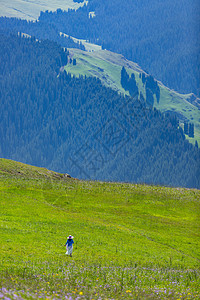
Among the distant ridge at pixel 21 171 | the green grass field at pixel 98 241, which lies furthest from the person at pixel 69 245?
the distant ridge at pixel 21 171

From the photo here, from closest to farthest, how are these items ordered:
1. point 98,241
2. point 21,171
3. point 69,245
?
point 69,245
point 98,241
point 21,171

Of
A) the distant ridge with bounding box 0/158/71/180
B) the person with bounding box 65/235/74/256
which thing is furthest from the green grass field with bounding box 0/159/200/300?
the distant ridge with bounding box 0/158/71/180

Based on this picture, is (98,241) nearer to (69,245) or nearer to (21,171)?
(69,245)

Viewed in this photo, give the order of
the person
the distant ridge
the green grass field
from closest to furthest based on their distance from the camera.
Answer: the green grass field, the person, the distant ridge

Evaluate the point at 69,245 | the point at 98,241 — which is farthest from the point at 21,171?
the point at 69,245

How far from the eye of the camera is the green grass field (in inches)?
902

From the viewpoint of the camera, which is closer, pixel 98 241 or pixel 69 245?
pixel 69 245

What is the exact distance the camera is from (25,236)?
4038 cm

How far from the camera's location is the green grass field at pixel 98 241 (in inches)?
902

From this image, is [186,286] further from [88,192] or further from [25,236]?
[88,192]

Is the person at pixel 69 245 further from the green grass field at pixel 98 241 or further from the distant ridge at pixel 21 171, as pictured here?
the distant ridge at pixel 21 171

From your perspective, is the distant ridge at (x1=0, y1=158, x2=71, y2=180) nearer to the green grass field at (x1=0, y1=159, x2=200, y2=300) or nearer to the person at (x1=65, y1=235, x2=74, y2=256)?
the green grass field at (x1=0, y1=159, x2=200, y2=300)

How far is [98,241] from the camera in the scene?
4384 centimetres

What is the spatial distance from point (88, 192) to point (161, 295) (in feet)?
189
